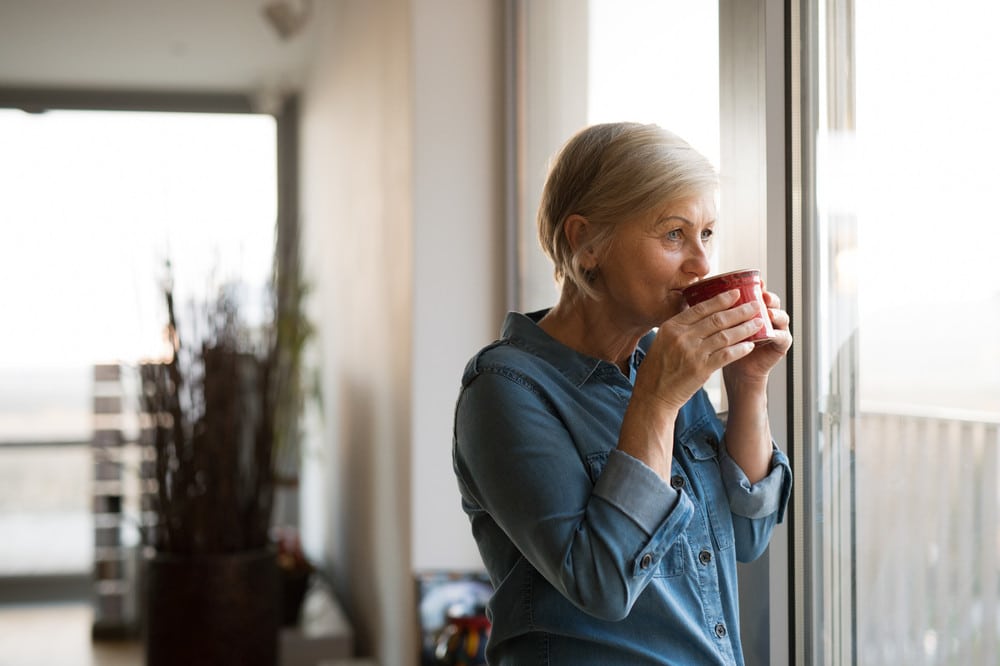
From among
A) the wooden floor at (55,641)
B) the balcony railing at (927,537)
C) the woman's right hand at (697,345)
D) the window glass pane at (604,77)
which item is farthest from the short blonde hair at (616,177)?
the wooden floor at (55,641)

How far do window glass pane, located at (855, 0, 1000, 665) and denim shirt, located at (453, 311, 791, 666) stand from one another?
0.15 metres

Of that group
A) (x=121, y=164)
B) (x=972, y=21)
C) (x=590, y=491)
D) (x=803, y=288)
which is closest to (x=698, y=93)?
(x=803, y=288)

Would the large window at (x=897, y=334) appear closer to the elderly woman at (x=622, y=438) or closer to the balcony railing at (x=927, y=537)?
the balcony railing at (x=927, y=537)

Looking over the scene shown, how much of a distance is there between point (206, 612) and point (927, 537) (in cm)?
249

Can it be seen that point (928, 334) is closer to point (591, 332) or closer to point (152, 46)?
point (591, 332)

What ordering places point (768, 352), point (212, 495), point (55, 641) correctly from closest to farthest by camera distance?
point (768, 352)
point (212, 495)
point (55, 641)

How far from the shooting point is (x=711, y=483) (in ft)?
3.78

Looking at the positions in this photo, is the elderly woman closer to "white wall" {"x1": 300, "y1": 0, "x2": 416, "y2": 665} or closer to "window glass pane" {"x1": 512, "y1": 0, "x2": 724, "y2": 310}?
"window glass pane" {"x1": 512, "y1": 0, "x2": 724, "y2": 310}

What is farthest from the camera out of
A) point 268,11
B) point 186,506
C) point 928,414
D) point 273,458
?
point 268,11

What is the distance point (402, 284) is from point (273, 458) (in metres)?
1.02

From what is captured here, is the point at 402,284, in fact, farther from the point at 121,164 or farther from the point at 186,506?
the point at 121,164

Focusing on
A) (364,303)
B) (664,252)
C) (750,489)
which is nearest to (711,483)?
(750,489)

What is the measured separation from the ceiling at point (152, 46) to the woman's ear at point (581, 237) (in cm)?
318

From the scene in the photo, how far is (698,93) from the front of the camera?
64.0 inches
